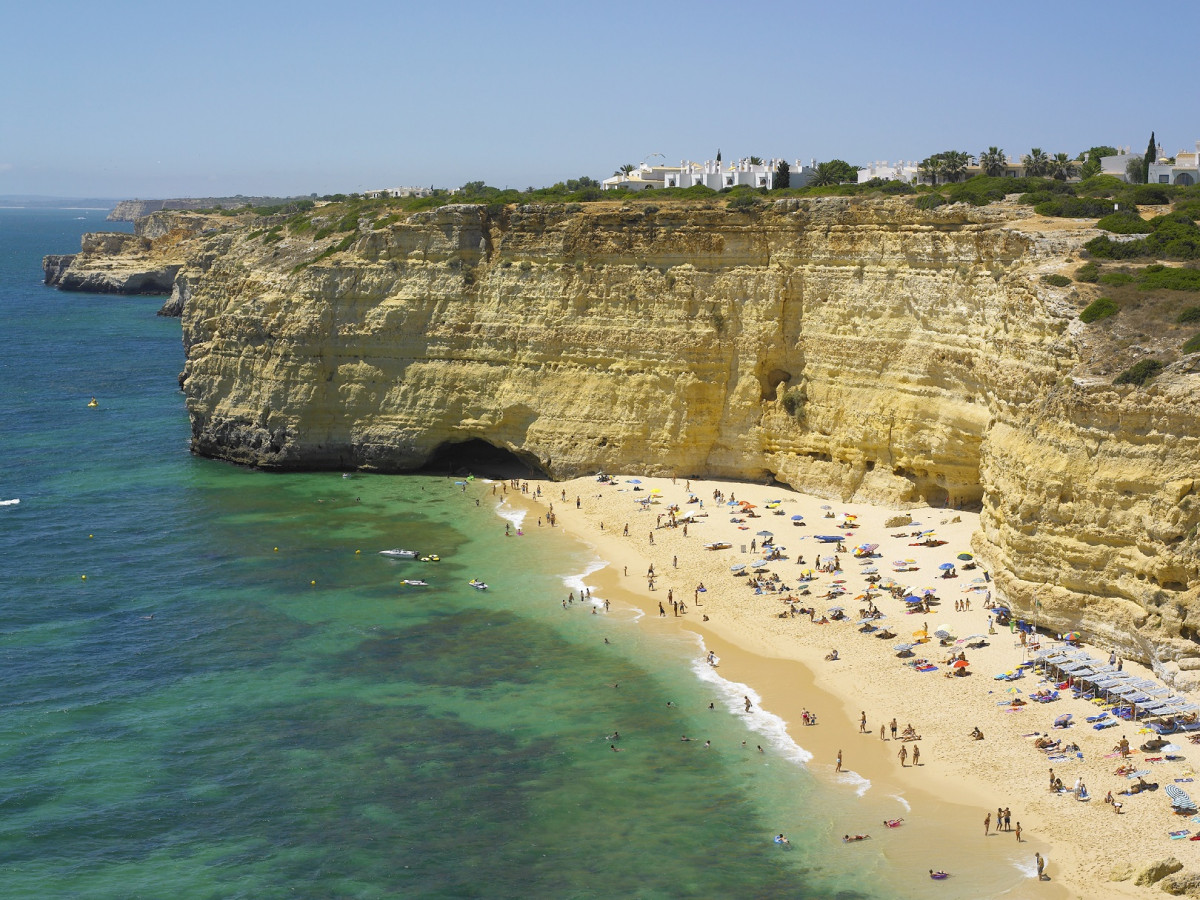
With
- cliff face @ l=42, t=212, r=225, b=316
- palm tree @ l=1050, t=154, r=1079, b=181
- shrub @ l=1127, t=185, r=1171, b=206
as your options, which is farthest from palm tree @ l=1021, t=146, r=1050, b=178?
A: cliff face @ l=42, t=212, r=225, b=316

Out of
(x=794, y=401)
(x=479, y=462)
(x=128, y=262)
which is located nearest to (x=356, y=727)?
(x=794, y=401)

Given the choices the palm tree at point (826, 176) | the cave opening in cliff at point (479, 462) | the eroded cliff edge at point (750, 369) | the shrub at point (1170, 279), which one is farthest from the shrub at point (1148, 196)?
the cave opening in cliff at point (479, 462)

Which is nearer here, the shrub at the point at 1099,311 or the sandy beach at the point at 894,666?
the sandy beach at the point at 894,666

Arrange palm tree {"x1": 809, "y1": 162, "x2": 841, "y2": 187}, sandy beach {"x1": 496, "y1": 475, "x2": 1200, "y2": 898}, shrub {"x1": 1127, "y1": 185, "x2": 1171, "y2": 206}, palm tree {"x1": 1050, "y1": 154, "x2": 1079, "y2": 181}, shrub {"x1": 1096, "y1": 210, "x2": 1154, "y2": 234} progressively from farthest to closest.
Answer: palm tree {"x1": 809, "y1": 162, "x2": 841, "y2": 187} → palm tree {"x1": 1050, "y1": 154, "x2": 1079, "y2": 181} → shrub {"x1": 1127, "y1": 185, "x2": 1171, "y2": 206} → shrub {"x1": 1096, "y1": 210, "x2": 1154, "y2": 234} → sandy beach {"x1": 496, "y1": 475, "x2": 1200, "y2": 898}

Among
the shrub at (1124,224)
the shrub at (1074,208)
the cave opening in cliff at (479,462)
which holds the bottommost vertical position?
the cave opening in cliff at (479,462)

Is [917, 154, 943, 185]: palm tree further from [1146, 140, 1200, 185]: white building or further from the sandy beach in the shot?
the sandy beach

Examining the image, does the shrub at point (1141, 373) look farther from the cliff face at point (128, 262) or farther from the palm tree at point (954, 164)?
the cliff face at point (128, 262)

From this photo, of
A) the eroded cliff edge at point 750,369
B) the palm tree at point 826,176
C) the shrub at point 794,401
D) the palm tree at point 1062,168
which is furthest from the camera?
the palm tree at point 826,176
